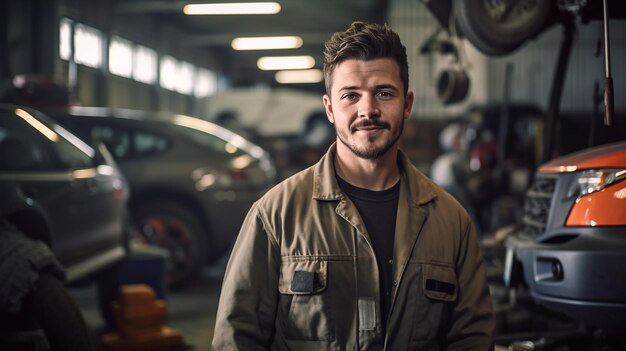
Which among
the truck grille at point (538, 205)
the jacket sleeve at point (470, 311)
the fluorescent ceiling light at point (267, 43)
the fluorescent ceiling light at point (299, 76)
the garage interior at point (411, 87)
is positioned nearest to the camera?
the jacket sleeve at point (470, 311)

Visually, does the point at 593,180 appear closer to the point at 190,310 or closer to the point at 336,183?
the point at 336,183

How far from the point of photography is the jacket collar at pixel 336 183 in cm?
239

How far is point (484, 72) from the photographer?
14.6 meters

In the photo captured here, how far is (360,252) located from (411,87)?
1016 cm

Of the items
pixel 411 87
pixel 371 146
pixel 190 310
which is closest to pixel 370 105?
pixel 371 146

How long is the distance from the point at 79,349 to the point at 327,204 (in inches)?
73.0

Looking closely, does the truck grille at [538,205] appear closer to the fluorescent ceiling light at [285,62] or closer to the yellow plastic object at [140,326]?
the yellow plastic object at [140,326]

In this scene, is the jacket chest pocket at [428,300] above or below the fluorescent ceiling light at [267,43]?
below

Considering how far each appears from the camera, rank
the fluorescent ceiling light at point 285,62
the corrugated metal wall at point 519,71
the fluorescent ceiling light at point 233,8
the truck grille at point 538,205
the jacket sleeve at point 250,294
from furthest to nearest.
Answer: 1. the fluorescent ceiling light at point 285,62
2. the fluorescent ceiling light at point 233,8
3. the corrugated metal wall at point 519,71
4. the truck grille at point 538,205
5. the jacket sleeve at point 250,294

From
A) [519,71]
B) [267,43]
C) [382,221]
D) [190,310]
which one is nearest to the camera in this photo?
[382,221]

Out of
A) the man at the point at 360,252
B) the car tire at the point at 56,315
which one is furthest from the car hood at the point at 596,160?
the car tire at the point at 56,315

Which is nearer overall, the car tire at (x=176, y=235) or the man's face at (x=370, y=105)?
the man's face at (x=370, y=105)

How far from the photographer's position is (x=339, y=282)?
2.31 meters

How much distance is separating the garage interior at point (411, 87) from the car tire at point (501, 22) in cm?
1
